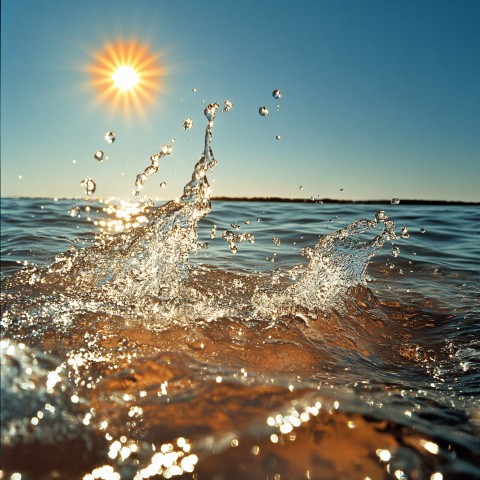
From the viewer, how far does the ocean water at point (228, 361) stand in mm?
1746

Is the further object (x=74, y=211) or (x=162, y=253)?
(x=74, y=211)

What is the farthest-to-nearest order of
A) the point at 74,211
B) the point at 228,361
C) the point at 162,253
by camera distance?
the point at 74,211
the point at 162,253
the point at 228,361

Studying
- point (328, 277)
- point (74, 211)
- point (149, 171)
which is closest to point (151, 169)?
point (149, 171)

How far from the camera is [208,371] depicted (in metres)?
2.43

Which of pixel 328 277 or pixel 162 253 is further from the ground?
pixel 162 253

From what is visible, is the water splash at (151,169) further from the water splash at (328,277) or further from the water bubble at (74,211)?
the water bubble at (74,211)

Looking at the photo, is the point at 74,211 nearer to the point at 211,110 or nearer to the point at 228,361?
the point at 211,110

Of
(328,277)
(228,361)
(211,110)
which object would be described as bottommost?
(228,361)

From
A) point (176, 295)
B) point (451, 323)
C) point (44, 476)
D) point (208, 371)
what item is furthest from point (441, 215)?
point (44, 476)

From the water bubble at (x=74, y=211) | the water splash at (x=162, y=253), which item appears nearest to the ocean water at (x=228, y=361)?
the water splash at (x=162, y=253)

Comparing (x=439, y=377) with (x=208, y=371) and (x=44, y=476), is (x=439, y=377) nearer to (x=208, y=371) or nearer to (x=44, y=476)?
(x=208, y=371)

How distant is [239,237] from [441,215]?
6.08 metres

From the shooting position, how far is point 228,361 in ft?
8.62

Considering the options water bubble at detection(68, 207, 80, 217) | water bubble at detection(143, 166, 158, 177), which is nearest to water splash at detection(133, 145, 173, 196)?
water bubble at detection(143, 166, 158, 177)
